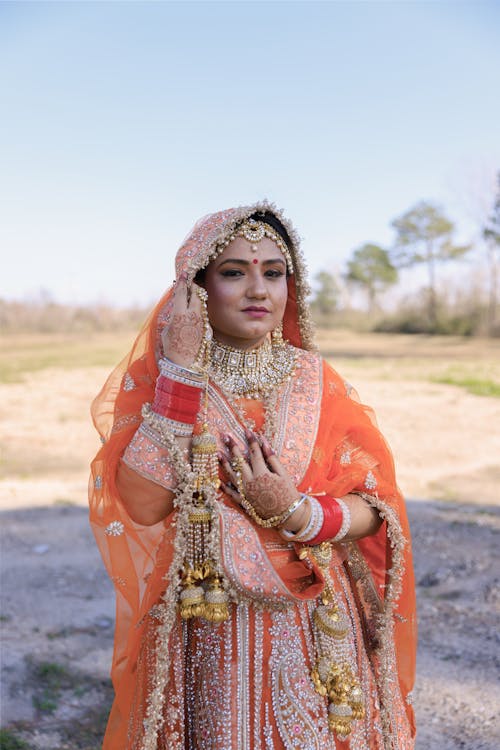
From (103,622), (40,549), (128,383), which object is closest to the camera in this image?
(128,383)

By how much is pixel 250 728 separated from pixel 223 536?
1.79 feet

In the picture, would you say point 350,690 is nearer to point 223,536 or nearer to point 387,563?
point 387,563

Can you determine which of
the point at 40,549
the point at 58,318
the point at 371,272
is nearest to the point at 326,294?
the point at 371,272

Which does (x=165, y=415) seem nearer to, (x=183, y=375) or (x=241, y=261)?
(x=183, y=375)

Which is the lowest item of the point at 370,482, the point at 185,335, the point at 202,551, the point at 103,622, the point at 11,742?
the point at 103,622

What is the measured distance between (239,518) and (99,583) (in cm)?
394

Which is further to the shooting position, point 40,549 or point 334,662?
point 40,549

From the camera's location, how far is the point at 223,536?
6.32 feet

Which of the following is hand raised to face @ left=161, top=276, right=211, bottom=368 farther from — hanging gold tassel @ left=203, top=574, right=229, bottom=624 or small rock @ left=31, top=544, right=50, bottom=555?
small rock @ left=31, top=544, right=50, bottom=555

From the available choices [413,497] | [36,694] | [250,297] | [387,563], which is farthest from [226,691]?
[413,497]

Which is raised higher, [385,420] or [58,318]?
[58,318]

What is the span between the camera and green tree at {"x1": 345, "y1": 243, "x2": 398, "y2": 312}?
5425cm

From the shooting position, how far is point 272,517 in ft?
6.37

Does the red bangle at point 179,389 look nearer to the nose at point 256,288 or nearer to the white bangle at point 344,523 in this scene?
the nose at point 256,288
